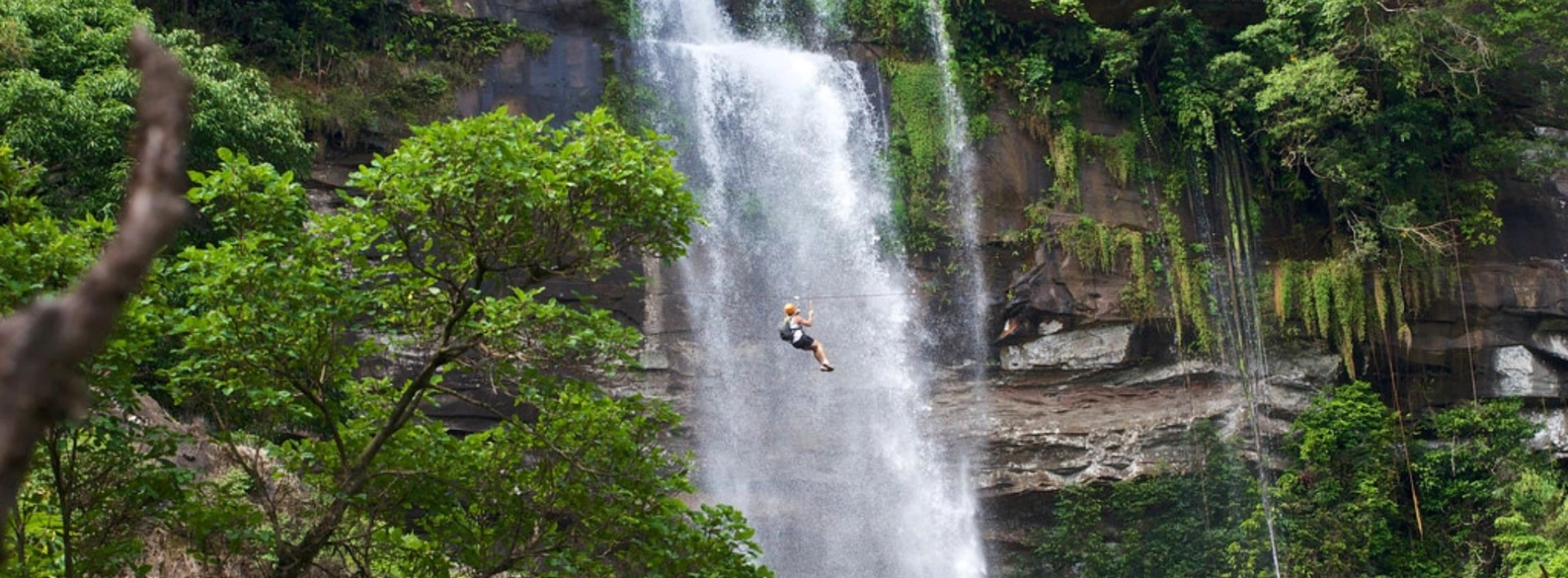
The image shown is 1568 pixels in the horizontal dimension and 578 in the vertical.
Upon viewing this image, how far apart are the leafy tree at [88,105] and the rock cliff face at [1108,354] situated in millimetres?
6108

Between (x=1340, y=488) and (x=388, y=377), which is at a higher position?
(x=388, y=377)

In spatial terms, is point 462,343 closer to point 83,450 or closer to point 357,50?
point 83,450

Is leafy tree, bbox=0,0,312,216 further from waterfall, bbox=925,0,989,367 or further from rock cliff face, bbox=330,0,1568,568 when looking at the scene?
waterfall, bbox=925,0,989,367

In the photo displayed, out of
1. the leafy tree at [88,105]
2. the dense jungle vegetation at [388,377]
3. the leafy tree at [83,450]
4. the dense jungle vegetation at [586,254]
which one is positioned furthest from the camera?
the leafy tree at [88,105]

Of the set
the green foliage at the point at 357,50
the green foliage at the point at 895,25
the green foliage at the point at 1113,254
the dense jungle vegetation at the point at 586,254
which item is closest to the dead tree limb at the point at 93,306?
the dense jungle vegetation at the point at 586,254

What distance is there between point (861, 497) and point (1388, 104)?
10.3 metres

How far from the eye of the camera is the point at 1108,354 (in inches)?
836

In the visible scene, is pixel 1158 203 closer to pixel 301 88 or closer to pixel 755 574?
pixel 301 88

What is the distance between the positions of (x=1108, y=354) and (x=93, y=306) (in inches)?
801

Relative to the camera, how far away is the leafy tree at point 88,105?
42.3ft

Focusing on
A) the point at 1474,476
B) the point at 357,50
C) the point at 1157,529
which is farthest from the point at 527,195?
the point at 1474,476

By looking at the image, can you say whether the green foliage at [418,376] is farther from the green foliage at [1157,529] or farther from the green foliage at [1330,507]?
the green foliage at [1330,507]

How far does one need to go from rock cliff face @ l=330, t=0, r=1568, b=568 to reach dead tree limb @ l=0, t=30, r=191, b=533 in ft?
60.2

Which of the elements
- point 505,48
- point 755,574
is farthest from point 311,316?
point 505,48
